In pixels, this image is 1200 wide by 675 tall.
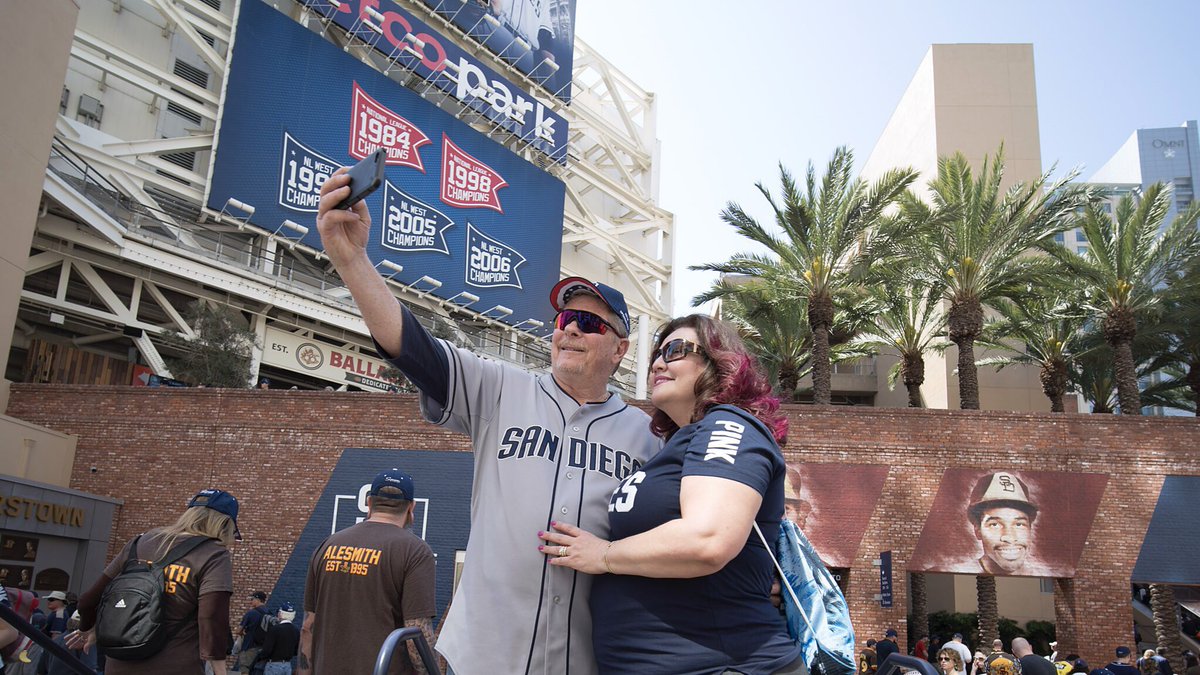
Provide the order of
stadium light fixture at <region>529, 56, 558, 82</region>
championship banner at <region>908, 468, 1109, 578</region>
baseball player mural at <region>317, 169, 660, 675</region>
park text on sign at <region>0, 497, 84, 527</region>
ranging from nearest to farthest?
baseball player mural at <region>317, 169, 660, 675</region>, park text on sign at <region>0, 497, 84, 527</region>, championship banner at <region>908, 468, 1109, 578</region>, stadium light fixture at <region>529, 56, 558, 82</region>

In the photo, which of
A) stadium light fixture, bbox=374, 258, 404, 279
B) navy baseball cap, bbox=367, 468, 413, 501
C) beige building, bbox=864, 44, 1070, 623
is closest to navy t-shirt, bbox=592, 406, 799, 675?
navy baseball cap, bbox=367, 468, 413, 501

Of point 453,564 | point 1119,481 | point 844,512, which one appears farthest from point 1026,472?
point 453,564

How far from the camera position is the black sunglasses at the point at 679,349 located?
103 inches

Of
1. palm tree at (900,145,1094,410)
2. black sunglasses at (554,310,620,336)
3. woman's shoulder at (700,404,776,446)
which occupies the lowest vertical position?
woman's shoulder at (700,404,776,446)

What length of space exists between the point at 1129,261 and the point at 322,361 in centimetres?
2380

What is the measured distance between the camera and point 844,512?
20.6 metres

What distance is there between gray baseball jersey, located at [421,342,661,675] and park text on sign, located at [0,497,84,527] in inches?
641

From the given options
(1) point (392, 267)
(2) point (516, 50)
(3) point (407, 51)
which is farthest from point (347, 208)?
(2) point (516, 50)

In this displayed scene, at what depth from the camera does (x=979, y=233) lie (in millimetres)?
22984

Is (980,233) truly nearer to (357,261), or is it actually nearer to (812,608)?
(812,608)

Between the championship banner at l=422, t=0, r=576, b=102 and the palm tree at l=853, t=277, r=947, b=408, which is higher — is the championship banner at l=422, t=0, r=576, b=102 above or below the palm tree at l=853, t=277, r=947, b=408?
above

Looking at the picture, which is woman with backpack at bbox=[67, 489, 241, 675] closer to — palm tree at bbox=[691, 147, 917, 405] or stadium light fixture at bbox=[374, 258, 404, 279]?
palm tree at bbox=[691, 147, 917, 405]

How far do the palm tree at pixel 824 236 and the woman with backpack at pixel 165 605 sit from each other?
20.3 meters

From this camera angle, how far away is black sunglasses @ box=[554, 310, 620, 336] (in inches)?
118
